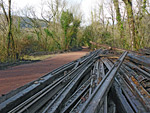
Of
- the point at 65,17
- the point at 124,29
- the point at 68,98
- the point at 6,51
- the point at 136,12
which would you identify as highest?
the point at 65,17

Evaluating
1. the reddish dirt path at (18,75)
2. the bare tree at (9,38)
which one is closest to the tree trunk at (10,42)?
the bare tree at (9,38)

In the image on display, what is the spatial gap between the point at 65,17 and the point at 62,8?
80.7 inches

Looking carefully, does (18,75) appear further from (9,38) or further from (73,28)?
(73,28)

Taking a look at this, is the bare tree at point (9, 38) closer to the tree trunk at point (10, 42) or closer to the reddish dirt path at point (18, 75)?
the tree trunk at point (10, 42)

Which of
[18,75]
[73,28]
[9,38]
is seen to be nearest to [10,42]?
[9,38]

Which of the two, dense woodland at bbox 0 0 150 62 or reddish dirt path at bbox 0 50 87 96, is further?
dense woodland at bbox 0 0 150 62

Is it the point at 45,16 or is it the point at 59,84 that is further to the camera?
the point at 45,16

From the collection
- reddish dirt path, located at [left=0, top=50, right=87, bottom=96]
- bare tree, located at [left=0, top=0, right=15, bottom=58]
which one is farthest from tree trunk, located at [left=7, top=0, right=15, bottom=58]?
→ reddish dirt path, located at [left=0, top=50, right=87, bottom=96]

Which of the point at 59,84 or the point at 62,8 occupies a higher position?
the point at 62,8

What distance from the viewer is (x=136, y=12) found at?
54.2 feet

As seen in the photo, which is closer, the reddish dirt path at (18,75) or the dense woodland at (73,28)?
the reddish dirt path at (18,75)

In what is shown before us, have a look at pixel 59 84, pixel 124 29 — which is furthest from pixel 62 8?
pixel 59 84

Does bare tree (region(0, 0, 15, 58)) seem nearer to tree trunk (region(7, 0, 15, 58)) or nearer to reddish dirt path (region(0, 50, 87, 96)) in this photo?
tree trunk (region(7, 0, 15, 58))

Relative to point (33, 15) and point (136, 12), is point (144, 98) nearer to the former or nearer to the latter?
point (136, 12)
